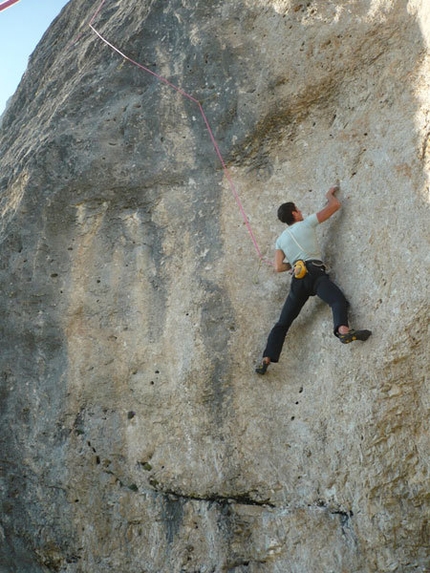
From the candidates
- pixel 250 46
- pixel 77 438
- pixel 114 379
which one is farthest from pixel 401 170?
pixel 77 438

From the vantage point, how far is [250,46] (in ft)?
24.5

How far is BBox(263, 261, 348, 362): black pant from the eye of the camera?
607 centimetres

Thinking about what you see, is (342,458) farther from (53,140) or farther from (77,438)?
(53,140)

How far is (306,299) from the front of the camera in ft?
21.1

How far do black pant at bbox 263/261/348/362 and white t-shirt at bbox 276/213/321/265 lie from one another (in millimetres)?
99

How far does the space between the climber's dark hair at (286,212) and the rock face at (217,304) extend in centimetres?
32

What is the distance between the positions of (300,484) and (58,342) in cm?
A: 270

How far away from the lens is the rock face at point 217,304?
Answer: 592 centimetres

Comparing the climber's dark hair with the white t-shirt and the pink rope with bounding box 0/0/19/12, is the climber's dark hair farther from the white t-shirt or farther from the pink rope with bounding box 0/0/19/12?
the pink rope with bounding box 0/0/19/12

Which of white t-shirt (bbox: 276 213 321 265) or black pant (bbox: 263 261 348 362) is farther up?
white t-shirt (bbox: 276 213 321 265)

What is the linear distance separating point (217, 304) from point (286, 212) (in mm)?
1057

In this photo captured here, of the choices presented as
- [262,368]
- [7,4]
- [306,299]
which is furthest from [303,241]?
[7,4]

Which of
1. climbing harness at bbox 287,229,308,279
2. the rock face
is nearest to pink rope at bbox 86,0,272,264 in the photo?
the rock face

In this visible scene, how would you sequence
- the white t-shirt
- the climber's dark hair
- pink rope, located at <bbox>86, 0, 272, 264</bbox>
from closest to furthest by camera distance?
Result: the white t-shirt → the climber's dark hair → pink rope, located at <bbox>86, 0, 272, 264</bbox>
